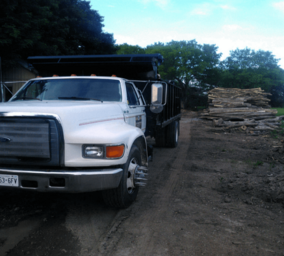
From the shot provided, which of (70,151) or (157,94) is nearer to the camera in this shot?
(70,151)

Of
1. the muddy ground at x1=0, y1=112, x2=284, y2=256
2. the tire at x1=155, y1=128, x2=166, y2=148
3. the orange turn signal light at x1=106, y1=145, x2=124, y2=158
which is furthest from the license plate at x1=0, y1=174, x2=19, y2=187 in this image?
the tire at x1=155, y1=128, x2=166, y2=148

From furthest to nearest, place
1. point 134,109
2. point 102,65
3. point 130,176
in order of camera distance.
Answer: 1. point 102,65
2. point 134,109
3. point 130,176

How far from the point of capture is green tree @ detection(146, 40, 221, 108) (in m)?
44.2

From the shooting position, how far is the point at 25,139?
347cm

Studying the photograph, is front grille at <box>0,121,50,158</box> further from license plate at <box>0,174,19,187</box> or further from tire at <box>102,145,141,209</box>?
tire at <box>102,145,141,209</box>

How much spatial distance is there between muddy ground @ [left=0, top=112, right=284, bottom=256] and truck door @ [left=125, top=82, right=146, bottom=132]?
4.09 ft

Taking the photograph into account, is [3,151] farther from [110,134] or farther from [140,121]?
[140,121]

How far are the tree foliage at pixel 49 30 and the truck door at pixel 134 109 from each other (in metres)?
11.8

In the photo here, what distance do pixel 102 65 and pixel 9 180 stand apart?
4.34 meters

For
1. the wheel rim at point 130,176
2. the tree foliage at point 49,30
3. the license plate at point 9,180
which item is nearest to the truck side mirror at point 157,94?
the wheel rim at point 130,176

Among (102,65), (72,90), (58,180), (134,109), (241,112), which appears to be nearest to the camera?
(58,180)

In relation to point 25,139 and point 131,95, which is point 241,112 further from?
point 25,139

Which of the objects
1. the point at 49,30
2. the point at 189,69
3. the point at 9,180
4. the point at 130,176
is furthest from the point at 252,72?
the point at 9,180

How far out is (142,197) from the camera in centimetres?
481
